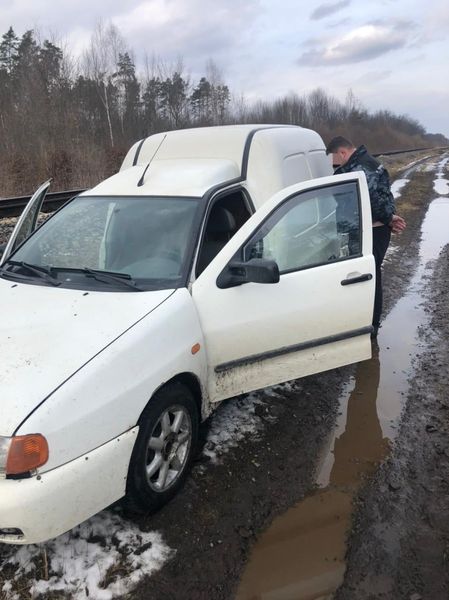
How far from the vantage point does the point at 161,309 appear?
276 cm

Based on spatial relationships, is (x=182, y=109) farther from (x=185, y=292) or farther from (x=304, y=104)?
(x=185, y=292)

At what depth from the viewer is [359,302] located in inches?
141

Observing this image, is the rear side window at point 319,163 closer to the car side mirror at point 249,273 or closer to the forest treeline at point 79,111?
the car side mirror at point 249,273

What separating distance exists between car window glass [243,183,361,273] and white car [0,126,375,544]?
12mm

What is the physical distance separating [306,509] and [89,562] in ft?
4.04

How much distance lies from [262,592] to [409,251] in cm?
793

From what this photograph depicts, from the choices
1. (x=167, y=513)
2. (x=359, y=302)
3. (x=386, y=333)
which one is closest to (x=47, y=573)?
(x=167, y=513)

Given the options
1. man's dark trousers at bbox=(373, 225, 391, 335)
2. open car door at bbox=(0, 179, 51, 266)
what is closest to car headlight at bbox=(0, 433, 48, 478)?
open car door at bbox=(0, 179, 51, 266)

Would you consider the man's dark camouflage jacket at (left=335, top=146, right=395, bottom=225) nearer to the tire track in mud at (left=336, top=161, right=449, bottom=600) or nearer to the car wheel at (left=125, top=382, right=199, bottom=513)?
the tire track in mud at (left=336, top=161, right=449, bottom=600)

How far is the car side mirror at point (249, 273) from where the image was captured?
117 inches

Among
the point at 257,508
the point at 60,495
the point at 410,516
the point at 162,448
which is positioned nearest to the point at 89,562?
the point at 60,495

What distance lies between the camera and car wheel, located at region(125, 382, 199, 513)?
8.41 ft

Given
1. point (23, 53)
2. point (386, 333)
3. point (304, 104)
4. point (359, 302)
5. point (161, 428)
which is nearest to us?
point (161, 428)

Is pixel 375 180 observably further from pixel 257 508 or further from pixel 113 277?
pixel 257 508
